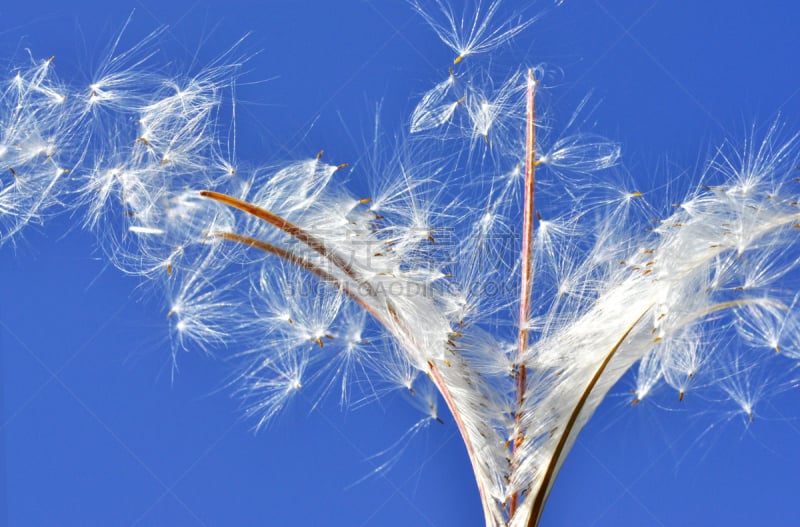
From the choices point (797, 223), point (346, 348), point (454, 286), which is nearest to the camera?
point (797, 223)

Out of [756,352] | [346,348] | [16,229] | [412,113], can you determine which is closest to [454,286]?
[346,348]

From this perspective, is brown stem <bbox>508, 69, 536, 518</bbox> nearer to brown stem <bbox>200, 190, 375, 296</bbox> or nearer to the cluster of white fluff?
the cluster of white fluff

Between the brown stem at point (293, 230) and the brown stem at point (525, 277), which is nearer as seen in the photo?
the brown stem at point (293, 230)

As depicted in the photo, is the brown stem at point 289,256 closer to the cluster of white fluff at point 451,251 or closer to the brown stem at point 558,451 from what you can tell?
the cluster of white fluff at point 451,251

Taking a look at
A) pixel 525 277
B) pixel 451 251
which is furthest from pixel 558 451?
pixel 451 251

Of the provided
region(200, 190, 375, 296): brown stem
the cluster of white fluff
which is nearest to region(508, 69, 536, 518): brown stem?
the cluster of white fluff

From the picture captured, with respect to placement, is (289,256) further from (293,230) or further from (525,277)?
(525,277)

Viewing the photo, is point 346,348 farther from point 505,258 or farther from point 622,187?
point 622,187

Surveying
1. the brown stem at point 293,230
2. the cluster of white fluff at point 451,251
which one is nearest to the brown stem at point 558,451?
the cluster of white fluff at point 451,251
